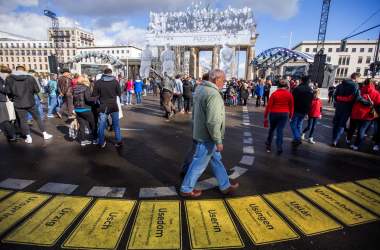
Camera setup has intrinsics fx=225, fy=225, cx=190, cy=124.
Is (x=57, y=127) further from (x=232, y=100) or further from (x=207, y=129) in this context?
(x=232, y=100)

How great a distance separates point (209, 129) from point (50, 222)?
7.46 ft

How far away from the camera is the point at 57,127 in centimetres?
818

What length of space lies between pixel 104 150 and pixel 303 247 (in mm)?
4683

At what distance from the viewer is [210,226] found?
8.93 ft

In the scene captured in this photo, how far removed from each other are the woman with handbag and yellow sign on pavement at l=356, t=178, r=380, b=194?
8.16m

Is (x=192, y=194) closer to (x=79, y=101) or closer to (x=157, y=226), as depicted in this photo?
(x=157, y=226)

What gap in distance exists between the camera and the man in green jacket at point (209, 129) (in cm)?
298

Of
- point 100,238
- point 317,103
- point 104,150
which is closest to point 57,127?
point 104,150

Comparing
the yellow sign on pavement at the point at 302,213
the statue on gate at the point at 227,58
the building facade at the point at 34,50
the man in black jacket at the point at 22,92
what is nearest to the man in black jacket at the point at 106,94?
the man in black jacket at the point at 22,92

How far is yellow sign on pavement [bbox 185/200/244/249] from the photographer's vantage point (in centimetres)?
244

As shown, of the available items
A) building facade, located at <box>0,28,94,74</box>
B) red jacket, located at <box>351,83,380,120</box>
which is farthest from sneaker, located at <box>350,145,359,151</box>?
building facade, located at <box>0,28,94,74</box>

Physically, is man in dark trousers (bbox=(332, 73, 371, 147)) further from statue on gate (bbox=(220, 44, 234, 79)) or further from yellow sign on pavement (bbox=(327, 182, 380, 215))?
statue on gate (bbox=(220, 44, 234, 79))

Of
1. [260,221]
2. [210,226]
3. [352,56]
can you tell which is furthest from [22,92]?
[352,56]

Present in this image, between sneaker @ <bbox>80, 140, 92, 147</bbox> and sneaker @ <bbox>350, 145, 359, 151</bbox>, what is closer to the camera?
sneaker @ <bbox>80, 140, 92, 147</bbox>
